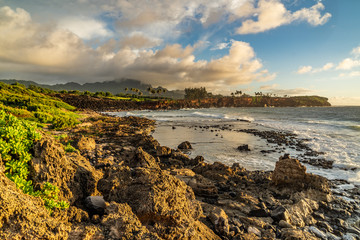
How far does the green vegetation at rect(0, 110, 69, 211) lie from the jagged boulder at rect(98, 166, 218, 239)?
4.05 ft

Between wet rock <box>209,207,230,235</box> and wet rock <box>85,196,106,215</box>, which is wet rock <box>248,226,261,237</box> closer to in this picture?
wet rock <box>209,207,230,235</box>

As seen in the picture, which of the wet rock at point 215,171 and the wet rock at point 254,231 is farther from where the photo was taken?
the wet rock at point 215,171

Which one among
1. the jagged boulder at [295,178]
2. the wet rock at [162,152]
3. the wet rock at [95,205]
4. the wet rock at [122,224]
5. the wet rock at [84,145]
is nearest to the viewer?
the wet rock at [122,224]

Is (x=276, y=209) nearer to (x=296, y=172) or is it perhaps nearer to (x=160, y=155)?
(x=296, y=172)

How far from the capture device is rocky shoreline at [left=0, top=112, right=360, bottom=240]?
3.03 metres

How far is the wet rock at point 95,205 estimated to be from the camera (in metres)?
4.06

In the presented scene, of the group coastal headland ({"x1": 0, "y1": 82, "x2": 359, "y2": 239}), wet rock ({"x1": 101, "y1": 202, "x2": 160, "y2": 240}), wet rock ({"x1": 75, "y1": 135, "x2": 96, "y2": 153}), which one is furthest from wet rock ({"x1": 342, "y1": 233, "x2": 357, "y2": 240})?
wet rock ({"x1": 75, "y1": 135, "x2": 96, "y2": 153})

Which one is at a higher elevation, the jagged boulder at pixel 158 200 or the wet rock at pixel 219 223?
the jagged boulder at pixel 158 200

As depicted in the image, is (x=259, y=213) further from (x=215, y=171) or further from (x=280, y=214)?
(x=215, y=171)

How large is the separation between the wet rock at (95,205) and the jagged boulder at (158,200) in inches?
11.9

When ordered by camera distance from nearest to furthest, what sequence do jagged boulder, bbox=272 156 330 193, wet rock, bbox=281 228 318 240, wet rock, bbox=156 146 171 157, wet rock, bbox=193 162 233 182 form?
wet rock, bbox=281 228 318 240 → jagged boulder, bbox=272 156 330 193 → wet rock, bbox=193 162 233 182 → wet rock, bbox=156 146 171 157

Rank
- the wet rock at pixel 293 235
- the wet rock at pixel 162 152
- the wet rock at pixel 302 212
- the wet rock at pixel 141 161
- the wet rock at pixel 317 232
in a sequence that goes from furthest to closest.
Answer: the wet rock at pixel 162 152 → the wet rock at pixel 141 161 → the wet rock at pixel 302 212 → the wet rock at pixel 317 232 → the wet rock at pixel 293 235

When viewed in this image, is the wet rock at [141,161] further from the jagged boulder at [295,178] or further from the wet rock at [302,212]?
the wet rock at [302,212]

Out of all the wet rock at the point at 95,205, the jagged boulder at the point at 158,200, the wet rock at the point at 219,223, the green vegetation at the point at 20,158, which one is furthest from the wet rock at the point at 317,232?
the green vegetation at the point at 20,158
